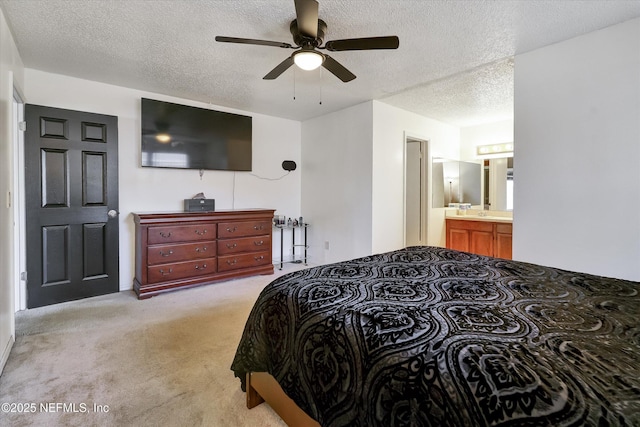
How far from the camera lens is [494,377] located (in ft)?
2.56

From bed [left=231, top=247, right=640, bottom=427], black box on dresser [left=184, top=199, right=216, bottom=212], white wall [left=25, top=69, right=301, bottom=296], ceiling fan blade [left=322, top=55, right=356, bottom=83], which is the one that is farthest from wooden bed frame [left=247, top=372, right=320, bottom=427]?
white wall [left=25, top=69, right=301, bottom=296]

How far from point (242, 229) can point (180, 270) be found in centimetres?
90

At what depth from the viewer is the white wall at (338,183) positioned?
4129 mm

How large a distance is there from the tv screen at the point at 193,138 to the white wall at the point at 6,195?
1.35 metres

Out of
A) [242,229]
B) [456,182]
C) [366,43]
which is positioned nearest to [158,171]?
[242,229]

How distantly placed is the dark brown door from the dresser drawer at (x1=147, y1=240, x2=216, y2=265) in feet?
1.70

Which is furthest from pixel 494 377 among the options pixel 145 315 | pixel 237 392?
pixel 145 315

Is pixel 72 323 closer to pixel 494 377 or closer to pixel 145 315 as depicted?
pixel 145 315

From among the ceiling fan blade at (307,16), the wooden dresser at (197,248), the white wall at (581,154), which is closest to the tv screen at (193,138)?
the wooden dresser at (197,248)

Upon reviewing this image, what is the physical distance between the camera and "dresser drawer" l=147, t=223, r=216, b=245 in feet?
11.0

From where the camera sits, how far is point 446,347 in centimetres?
91

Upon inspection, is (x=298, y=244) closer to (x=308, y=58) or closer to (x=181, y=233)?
(x=181, y=233)

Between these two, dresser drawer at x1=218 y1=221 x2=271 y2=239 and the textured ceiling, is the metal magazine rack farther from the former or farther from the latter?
the textured ceiling

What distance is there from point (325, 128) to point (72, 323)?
12.8 ft
